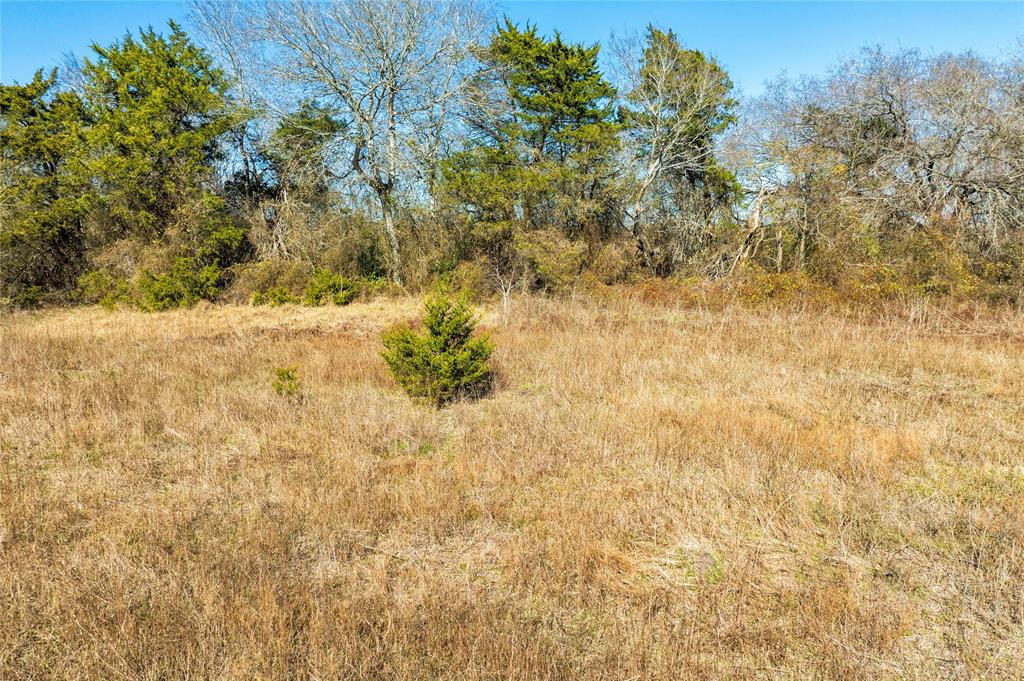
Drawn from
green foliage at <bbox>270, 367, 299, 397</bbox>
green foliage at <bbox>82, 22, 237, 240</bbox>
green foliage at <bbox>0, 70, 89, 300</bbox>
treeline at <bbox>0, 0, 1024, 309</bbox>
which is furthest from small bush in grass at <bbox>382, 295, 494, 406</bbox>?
green foliage at <bbox>0, 70, 89, 300</bbox>

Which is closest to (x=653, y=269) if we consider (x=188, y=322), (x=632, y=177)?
(x=632, y=177)

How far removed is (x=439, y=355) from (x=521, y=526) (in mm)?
3058

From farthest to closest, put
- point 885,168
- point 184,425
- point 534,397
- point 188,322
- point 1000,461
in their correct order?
1. point 885,168
2. point 188,322
3. point 534,397
4. point 184,425
5. point 1000,461

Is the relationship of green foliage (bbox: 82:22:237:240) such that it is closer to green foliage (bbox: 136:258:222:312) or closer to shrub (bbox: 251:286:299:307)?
green foliage (bbox: 136:258:222:312)

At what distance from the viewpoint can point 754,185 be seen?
15961 millimetres

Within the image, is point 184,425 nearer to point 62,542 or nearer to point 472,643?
point 62,542

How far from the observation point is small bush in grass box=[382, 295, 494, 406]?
19.9 ft

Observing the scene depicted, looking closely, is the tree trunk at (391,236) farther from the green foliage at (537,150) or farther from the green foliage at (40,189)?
the green foliage at (40,189)

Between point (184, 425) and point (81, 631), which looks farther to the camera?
point (184, 425)

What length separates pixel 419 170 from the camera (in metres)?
16.0

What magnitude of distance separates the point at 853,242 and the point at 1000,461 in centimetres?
1098

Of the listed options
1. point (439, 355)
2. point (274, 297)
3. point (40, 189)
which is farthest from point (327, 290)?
point (439, 355)

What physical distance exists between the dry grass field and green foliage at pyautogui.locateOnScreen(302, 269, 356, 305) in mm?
8874

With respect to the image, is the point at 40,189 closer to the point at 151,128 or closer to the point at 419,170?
the point at 151,128
